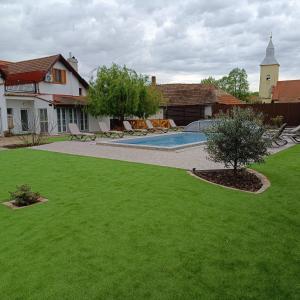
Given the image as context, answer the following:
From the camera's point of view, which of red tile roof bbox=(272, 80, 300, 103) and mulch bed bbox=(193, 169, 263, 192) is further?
red tile roof bbox=(272, 80, 300, 103)

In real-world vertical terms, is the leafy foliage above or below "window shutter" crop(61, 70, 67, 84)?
above

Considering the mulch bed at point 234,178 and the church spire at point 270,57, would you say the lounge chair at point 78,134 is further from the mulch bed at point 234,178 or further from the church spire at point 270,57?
the church spire at point 270,57

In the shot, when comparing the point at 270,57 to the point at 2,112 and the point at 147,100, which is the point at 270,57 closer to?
the point at 147,100

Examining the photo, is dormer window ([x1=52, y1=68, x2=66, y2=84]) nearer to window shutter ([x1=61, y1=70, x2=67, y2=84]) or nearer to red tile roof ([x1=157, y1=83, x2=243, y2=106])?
window shutter ([x1=61, y1=70, x2=67, y2=84])

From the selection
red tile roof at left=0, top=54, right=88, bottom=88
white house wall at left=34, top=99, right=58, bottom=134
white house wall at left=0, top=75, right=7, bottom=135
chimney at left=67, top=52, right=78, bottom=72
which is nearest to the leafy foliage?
chimney at left=67, top=52, right=78, bottom=72

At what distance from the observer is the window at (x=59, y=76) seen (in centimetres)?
2670

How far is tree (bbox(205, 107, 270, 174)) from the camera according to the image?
25.3ft

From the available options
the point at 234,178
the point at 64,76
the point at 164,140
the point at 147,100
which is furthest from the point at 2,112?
the point at 234,178

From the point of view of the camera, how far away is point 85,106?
26203 millimetres

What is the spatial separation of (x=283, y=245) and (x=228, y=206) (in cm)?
176

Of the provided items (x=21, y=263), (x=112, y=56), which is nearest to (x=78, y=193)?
(x=21, y=263)

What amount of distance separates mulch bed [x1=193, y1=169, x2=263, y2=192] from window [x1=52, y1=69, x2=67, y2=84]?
21.4 meters

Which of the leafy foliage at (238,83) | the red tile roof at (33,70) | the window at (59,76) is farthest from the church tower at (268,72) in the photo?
the window at (59,76)

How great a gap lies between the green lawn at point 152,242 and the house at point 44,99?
17.6 metres
